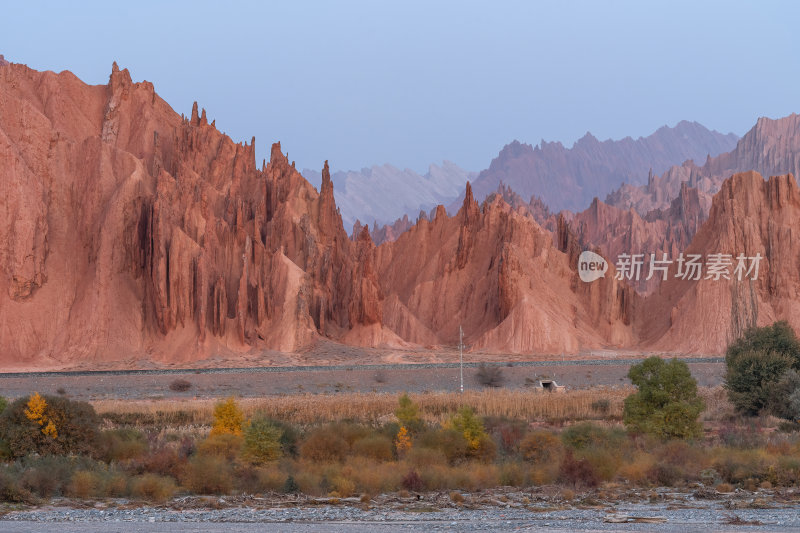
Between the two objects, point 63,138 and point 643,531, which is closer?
point 643,531

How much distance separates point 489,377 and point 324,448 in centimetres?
3633

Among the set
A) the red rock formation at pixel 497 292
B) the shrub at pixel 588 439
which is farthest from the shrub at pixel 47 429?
the red rock formation at pixel 497 292

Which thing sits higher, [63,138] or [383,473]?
[63,138]

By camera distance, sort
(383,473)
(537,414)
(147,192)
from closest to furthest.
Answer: (383,473) → (537,414) → (147,192)

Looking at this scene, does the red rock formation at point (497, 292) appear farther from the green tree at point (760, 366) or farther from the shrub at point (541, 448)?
the shrub at point (541, 448)

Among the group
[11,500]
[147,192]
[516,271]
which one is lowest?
[11,500]

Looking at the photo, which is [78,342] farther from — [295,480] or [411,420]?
[295,480]

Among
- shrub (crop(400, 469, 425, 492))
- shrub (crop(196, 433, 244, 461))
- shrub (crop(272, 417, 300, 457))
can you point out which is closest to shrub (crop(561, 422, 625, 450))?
shrub (crop(400, 469, 425, 492))

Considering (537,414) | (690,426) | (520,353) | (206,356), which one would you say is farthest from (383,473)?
(520,353)

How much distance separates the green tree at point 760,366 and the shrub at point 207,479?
24.6m

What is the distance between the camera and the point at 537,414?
42.8 m

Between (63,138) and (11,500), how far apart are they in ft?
233

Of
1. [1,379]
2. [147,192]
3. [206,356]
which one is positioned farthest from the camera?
[147,192]

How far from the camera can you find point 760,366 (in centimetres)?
4234
